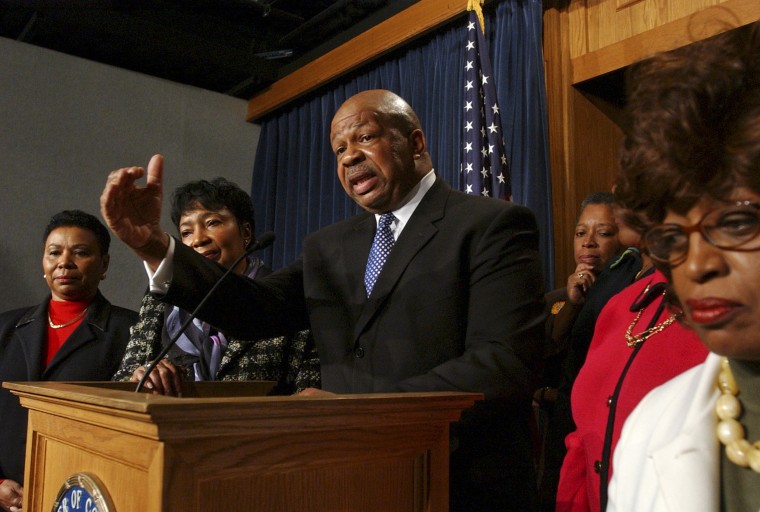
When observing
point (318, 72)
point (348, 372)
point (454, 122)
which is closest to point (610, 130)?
point (454, 122)

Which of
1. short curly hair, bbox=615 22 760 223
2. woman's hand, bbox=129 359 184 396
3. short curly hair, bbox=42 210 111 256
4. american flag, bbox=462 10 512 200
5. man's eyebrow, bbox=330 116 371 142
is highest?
american flag, bbox=462 10 512 200

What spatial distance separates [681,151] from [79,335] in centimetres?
239

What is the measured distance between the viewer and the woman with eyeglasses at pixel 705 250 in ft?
2.39

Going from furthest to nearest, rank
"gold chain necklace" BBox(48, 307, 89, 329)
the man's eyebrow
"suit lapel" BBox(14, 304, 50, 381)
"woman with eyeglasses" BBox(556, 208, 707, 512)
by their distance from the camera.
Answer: "gold chain necklace" BBox(48, 307, 89, 329)
"suit lapel" BBox(14, 304, 50, 381)
the man's eyebrow
"woman with eyeglasses" BBox(556, 208, 707, 512)

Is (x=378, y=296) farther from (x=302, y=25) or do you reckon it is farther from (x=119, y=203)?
(x=302, y=25)

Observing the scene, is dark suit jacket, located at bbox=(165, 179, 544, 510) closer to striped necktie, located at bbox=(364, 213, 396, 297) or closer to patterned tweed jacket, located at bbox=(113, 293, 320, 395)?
striped necktie, located at bbox=(364, 213, 396, 297)

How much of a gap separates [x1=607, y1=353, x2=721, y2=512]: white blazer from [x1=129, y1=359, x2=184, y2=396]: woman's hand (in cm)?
88

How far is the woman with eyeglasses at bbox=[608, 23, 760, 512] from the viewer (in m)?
0.73

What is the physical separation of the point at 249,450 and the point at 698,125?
0.66 metres

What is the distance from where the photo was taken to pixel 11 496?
2291mm

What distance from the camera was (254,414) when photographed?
91cm

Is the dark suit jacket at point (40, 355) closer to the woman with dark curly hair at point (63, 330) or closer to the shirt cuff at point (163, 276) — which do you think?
the woman with dark curly hair at point (63, 330)

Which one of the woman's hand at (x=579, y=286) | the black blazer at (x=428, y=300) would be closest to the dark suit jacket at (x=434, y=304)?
the black blazer at (x=428, y=300)

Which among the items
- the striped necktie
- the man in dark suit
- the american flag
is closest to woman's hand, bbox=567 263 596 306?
the american flag
